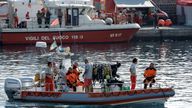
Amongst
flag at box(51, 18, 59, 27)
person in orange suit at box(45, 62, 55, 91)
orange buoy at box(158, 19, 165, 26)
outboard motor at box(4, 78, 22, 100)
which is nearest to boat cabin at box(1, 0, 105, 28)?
flag at box(51, 18, 59, 27)

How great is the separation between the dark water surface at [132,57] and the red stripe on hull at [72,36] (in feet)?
2.82

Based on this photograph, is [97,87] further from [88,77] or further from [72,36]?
[72,36]

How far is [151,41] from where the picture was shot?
215ft

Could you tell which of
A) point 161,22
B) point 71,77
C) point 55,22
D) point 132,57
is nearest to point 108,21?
point 55,22

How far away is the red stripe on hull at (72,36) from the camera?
62656 millimetres

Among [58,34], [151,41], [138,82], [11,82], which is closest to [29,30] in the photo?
[58,34]

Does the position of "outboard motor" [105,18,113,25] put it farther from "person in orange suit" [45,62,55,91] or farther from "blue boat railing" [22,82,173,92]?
"person in orange suit" [45,62,55,91]

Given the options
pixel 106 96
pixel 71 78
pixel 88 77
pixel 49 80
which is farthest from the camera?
pixel 49 80

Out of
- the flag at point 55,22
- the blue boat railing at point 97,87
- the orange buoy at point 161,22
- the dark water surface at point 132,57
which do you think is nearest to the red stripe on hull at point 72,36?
the flag at point 55,22

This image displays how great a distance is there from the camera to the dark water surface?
40781mm

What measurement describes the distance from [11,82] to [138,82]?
742 cm

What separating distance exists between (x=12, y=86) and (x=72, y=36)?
2458cm

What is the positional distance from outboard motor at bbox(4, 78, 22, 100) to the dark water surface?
41 centimetres

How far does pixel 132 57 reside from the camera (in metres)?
55.2
